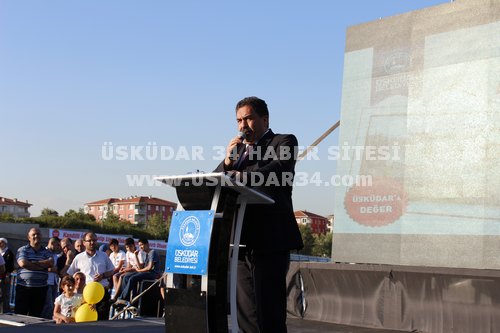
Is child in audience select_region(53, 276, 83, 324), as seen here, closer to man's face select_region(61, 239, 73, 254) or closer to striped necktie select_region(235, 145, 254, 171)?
man's face select_region(61, 239, 73, 254)

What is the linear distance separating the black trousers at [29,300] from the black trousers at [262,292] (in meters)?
5.18

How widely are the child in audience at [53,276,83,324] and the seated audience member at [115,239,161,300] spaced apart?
5.13 feet

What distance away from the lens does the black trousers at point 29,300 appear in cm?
736

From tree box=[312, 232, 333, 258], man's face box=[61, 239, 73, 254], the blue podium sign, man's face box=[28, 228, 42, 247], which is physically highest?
the blue podium sign

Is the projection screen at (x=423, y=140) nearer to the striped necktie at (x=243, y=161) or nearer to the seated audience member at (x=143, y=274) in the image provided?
the seated audience member at (x=143, y=274)

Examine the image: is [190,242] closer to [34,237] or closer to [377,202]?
[377,202]

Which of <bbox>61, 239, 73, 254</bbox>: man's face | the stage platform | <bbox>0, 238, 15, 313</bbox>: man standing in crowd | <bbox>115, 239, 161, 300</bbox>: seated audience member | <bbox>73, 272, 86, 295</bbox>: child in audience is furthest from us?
<bbox>61, 239, 73, 254</bbox>: man's face

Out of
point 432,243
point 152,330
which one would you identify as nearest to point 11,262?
point 152,330

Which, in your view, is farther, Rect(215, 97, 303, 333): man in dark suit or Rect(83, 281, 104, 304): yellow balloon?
Rect(83, 281, 104, 304): yellow balloon

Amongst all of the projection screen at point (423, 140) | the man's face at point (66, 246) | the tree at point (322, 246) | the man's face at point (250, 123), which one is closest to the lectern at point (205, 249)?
the man's face at point (250, 123)

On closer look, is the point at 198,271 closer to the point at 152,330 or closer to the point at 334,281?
the point at 152,330

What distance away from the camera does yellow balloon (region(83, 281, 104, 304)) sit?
22.6 ft

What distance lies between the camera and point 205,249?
111 inches

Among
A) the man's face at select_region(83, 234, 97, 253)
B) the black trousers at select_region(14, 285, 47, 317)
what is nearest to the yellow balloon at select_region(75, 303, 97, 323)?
the black trousers at select_region(14, 285, 47, 317)
